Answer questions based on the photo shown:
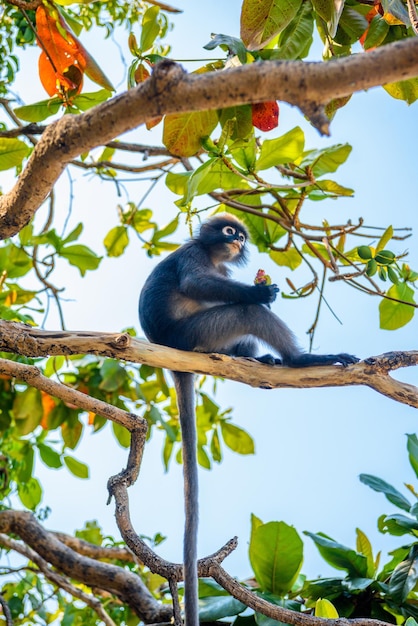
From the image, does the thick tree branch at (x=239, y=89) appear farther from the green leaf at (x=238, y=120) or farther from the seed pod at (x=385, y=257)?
the seed pod at (x=385, y=257)

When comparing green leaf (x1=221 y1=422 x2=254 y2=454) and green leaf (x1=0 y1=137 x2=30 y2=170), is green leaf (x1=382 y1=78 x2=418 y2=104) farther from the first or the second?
green leaf (x1=221 y1=422 x2=254 y2=454)

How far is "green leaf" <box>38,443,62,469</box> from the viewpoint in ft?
14.3

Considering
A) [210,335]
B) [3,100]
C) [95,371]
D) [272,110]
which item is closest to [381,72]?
[272,110]

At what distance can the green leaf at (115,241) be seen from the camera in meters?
4.49

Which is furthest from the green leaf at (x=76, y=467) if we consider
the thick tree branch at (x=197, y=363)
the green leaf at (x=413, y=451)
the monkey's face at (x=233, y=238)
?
the green leaf at (x=413, y=451)

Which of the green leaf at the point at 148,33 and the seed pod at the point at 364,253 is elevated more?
the green leaf at the point at 148,33

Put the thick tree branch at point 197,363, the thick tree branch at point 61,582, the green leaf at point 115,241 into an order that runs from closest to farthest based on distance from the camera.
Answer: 1. the thick tree branch at point 197,363
2. the thick tree branch at point 61,582
3. the green leaf at point 115,241

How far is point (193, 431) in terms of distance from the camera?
3.31m

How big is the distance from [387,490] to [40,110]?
7.34 feet

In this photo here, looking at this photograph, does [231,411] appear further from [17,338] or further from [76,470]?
[17,338]

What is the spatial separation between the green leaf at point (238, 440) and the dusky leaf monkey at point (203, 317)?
26.8 inches

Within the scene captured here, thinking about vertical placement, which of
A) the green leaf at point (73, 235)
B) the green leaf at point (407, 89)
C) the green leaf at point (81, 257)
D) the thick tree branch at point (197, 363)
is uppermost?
the green leaf at point (73, 235)

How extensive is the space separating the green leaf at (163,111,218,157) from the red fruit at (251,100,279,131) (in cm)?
15

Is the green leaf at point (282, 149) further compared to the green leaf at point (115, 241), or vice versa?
the green leaf at point (115, 241)
